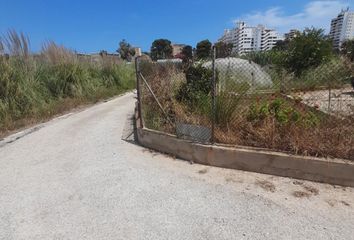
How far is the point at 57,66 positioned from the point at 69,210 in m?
8.72

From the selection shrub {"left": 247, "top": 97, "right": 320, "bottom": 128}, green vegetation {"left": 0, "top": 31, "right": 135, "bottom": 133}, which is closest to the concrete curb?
shrub {"left": 247, "top": 97, "right": 320, "bottom": 128}

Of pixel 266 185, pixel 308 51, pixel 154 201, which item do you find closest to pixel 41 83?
pixel 154 201

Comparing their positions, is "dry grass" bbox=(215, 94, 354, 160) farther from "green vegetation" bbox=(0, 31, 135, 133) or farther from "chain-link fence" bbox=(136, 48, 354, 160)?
"green vegetation" bbox=(0, 31, 135, 133)

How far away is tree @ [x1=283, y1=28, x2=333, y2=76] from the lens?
12.2m

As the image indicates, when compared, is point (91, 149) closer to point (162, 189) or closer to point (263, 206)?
point (162, 189)

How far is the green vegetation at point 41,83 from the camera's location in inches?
292

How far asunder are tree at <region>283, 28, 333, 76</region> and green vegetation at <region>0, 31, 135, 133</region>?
9270mm

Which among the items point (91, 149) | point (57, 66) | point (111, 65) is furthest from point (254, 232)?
point (111, 65)

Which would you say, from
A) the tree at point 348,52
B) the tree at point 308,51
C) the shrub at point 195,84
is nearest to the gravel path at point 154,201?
the shrub at point 195,84

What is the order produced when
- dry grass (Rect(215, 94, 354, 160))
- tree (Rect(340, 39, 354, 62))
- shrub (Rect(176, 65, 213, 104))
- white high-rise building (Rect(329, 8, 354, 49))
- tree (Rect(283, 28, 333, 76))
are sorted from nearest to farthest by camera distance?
dry grass (Rect(215, 94, 354, 160)) < shrub (Rect(176, 65, 213, 104)) < tree (Rect(340, 39, 354, 62)) < tree (Rect(283, 28, 333, 76)) < white high-rise building (Rect(329, 8, 354, 49))

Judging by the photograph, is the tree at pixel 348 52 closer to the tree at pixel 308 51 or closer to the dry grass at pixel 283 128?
the tree at pixel 308 51

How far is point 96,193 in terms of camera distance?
336 cm

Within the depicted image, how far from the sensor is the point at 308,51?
12328 mm

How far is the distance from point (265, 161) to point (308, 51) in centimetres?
1081
